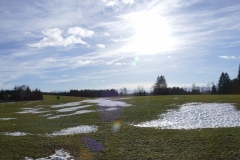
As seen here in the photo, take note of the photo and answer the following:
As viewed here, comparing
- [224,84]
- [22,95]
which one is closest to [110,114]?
[224,84]

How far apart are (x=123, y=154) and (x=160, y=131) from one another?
7837 millimetres

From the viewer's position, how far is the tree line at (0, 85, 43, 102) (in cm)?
15788

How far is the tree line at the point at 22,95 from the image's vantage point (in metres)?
158

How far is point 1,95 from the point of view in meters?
170

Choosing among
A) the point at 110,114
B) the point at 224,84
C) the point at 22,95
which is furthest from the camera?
the point at 22,95

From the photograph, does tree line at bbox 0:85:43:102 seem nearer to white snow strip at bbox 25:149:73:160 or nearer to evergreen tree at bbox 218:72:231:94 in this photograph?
evergreen tree at bbox 218:72:231:94

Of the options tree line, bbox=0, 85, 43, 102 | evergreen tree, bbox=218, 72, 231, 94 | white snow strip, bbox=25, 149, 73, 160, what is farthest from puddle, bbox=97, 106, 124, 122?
tree line, bbox=0, 85, 43, 102

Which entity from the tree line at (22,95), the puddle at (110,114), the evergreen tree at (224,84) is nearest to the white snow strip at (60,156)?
the puddle at (110,114)

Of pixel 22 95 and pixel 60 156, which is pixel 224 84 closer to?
pixel 60 156

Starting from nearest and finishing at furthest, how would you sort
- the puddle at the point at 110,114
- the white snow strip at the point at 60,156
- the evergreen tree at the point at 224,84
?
the white snow strip at the point at 60,156 < the puddle at the point at 110,114 < the evergreen tree at the point at 224,84

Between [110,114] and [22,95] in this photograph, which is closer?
[110,114]

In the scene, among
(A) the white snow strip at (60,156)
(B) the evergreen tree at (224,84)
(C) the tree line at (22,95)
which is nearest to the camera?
(A) the white snow strip at (60,156)

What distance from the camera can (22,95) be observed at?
158750mm

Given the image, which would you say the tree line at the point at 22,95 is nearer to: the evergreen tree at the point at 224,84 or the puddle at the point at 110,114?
the evergreen tree at the point at 224,84
